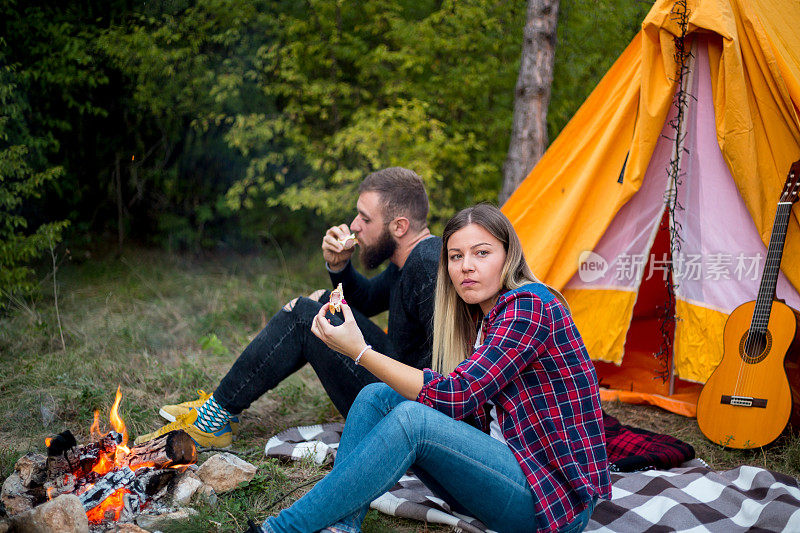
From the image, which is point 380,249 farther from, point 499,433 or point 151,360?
point 151,360

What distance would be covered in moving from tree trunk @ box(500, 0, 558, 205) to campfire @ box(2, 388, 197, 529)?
3403mm

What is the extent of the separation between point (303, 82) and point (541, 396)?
5.29m

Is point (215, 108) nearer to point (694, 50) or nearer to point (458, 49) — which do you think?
point (458, 49)

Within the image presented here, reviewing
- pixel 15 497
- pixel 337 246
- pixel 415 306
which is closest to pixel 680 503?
pixel 415 306

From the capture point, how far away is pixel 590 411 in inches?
78.2

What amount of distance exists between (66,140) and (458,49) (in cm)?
451

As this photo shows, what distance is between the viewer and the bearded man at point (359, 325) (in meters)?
2.83

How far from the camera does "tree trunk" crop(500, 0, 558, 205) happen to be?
493 centimetres

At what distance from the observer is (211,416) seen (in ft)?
9.86

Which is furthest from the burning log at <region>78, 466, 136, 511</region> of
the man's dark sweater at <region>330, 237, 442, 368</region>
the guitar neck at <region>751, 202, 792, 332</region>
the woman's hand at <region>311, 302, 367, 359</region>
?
the guitar neck at <region>751, 202, 792, 332</region>

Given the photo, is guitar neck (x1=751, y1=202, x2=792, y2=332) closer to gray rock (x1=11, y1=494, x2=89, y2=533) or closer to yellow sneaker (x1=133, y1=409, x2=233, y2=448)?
yellow sneaker (x1=133, y1=409, x2=233, y2=448)

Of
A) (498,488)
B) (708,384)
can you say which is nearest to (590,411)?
(498,488)

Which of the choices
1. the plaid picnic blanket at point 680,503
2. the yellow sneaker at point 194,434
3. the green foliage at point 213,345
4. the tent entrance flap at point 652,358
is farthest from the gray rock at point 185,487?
the tent entrance flap at point 652,358

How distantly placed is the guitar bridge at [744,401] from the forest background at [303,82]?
3.15 metres
